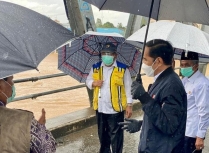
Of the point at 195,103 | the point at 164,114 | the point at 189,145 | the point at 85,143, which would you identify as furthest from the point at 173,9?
the point at 85,143

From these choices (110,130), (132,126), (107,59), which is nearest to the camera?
(132,126)

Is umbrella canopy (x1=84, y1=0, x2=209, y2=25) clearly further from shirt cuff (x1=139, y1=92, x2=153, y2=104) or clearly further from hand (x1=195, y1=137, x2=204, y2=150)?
hand (x1=195, y1=137, x2=204, y2=150)

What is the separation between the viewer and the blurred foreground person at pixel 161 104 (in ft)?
7.48

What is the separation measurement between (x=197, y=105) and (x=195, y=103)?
4 cm

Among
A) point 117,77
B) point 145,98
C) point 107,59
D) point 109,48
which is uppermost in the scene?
point 109,48

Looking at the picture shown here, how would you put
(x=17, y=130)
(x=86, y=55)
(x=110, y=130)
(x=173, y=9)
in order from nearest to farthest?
(x=17, y=130) < (x=173, y=9) < (x=110, y=130) < (x=86, y=55)

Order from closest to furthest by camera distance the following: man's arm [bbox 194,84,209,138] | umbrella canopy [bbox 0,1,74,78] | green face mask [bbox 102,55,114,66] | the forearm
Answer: umbrella canopy [bbox 0,1,74,78]
the forearm
man's arm [bbox 194,84,209,138]
green face mask [bbox 102,55,114,66]

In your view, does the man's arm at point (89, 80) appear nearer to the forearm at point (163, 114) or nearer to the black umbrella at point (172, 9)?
the black umbrella at point (172, 9)

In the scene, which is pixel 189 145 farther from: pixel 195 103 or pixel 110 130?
pixel 110 130

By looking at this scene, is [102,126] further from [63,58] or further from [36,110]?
[36,110]

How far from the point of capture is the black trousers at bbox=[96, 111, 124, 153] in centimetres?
390

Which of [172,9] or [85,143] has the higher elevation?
[172,9]

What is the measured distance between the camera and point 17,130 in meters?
1.79

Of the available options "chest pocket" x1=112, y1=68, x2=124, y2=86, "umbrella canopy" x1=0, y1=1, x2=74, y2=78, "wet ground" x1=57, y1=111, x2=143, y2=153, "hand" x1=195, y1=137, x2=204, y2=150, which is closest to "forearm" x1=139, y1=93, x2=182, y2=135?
"umbrella canopy" x1=0, y1=1, x2=74, y2=78
